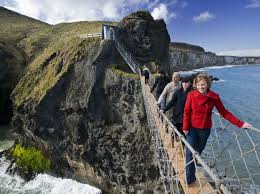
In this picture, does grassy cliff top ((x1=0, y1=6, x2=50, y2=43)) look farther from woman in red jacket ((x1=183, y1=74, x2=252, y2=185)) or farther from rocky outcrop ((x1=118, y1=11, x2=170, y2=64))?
woman in red jacket ((x1=183, y1=74, x2=252, y2=185))

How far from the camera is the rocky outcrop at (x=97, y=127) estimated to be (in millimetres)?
19422

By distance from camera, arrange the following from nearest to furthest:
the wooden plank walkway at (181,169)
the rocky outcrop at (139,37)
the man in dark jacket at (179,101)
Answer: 1. the wooden plank walkway at (181,169)
2. the man in dark jacket at (179,101)
3. the rocky outcrop at (139,37)

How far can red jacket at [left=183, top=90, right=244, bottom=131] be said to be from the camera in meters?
5.93

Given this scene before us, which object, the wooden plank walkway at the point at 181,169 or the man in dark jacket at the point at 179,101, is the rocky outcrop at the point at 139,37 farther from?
the man in dark jacket at the point at 179,101

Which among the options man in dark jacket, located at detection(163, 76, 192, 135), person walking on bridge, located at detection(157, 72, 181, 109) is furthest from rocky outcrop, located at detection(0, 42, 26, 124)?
man in dark jacket, located at detection(163, 76, 192, 135)

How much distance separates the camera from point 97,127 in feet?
70.4

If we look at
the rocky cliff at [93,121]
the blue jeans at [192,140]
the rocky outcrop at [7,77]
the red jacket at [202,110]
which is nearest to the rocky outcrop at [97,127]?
the rocky cliff at [93,121]

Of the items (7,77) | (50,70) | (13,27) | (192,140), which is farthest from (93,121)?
(13,27)

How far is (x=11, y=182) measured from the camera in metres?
24.9

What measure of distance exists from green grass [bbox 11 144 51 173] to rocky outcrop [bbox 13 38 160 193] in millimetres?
627

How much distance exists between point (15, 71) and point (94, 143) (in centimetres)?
2621

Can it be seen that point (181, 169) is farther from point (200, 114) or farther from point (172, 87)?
point (172, 87)

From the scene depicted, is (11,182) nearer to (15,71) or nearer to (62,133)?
(62,133)

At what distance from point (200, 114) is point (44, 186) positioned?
19.4 meters
